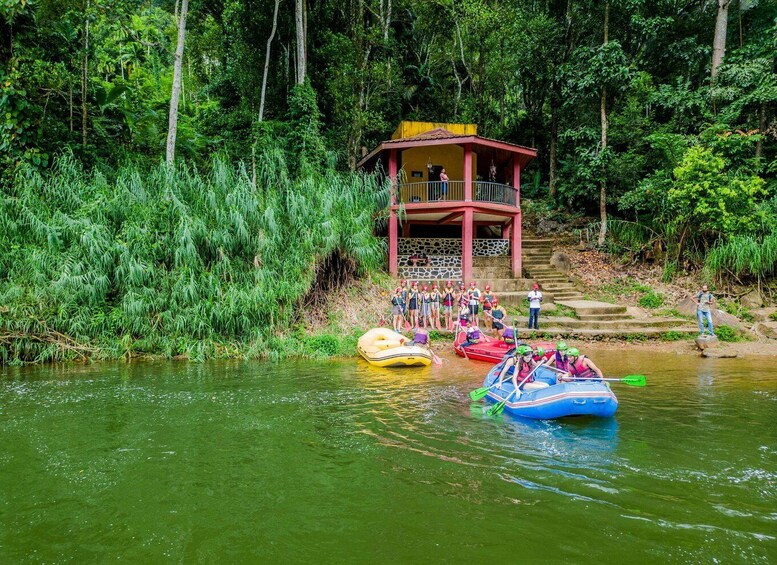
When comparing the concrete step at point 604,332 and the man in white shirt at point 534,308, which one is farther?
the man in white shirt at point 534,308

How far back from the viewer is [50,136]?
16.0 m

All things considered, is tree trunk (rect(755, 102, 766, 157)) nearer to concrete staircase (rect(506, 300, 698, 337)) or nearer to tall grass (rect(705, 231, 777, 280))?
tall grass (rect(705, 231, 777, 280))

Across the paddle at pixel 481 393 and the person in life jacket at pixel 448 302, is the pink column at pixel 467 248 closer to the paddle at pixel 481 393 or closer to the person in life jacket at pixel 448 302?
the person in life jacket at pixel 448 302

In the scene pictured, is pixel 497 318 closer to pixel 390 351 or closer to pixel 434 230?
pixel 390 351

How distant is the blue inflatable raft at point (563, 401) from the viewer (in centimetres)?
725

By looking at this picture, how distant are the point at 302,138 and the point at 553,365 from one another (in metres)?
14.0

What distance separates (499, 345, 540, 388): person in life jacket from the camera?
27.7ft

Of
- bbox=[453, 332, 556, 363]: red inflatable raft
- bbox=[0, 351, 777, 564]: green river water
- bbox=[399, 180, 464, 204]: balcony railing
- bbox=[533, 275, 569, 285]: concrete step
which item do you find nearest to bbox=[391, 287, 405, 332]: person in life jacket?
bbox=[453, 332, 556, 363]: red inflatable raft

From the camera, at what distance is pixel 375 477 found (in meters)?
5.49

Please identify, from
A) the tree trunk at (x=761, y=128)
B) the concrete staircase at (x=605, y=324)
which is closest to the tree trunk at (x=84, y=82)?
the concrete staircase at (x=605, y=324)

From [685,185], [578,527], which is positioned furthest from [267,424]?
[685,185]

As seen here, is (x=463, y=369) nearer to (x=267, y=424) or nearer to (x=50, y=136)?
(x=267, y=424)

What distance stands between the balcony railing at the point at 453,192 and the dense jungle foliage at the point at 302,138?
171 cm

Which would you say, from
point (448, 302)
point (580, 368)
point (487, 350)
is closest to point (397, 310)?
point (448, 302)
